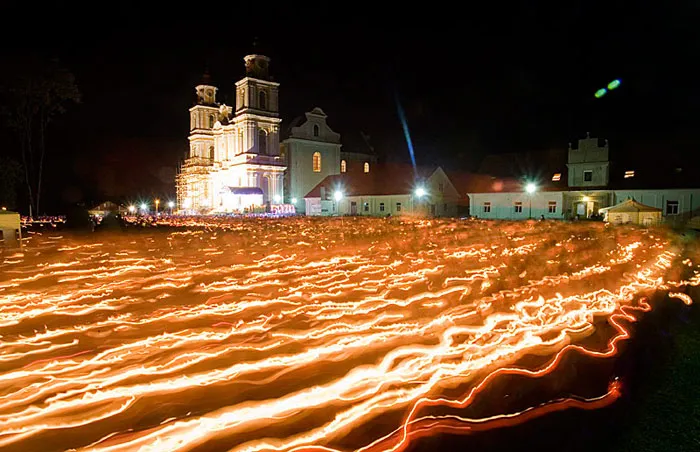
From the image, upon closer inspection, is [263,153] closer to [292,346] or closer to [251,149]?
[251,149]

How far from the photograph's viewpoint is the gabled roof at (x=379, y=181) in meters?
48.7

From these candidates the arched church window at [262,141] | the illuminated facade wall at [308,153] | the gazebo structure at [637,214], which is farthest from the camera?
the illuminated facade wall at [308,153]

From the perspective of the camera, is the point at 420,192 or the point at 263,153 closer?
the point at 420,192

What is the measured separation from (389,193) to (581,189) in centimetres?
1898

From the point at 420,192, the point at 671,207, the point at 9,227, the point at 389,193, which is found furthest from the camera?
the point at 389,193

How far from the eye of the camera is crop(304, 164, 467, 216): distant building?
47.7 meters

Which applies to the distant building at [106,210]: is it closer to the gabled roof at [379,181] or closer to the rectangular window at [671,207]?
the gabled roof at [379,181]

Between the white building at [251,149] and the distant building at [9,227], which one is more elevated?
the white building at [251,149]

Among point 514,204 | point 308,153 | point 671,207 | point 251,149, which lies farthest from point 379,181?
point 671,207

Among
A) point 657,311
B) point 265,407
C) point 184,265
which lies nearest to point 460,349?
point 265,407

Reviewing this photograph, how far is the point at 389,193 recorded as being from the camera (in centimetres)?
4912

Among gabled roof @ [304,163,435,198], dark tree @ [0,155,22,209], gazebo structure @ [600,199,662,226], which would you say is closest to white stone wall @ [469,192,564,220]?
gabled roof @ [304,163,435,198]

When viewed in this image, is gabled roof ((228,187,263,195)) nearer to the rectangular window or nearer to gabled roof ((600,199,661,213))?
gabled roof ((600,199,661,213))

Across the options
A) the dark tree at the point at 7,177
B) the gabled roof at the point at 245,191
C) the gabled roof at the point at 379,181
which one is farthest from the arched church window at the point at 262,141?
the dark tree at the point at 7,177
